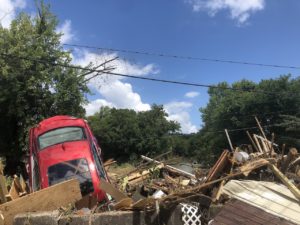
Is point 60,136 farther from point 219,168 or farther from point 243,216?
point 243,216

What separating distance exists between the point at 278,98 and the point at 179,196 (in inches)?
1677

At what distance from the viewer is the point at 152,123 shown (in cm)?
6900

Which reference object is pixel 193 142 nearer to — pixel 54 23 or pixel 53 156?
pixel 54 23

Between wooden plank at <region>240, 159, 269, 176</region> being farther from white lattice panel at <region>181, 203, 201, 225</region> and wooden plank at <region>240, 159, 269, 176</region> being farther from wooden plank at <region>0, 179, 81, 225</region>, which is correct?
wooden plank at <region>0, 179, 81, 225</region>

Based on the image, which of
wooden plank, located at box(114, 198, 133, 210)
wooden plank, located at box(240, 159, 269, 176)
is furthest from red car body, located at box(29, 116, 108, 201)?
wooden plank, located at box(240, 159, 269, 176)

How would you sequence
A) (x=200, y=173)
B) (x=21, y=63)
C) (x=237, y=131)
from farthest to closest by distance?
(x=237, y=131) → (x=21, y=63) → (x=200, y=173)

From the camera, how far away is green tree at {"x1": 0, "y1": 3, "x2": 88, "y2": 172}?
25.7m

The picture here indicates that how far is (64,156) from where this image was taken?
13.2 meters

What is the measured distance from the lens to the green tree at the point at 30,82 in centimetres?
2567

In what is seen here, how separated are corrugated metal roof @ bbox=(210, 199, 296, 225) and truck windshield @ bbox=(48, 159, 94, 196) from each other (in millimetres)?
6512

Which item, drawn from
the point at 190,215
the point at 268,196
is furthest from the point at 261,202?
the point at 190,215

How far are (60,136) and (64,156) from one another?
3.50ft

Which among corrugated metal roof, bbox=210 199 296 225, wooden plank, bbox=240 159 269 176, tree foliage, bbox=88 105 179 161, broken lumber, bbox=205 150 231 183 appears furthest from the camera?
tree foliage, bbox=88 105 179 161

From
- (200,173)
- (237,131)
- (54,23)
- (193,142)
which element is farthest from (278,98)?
(200,173)
